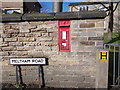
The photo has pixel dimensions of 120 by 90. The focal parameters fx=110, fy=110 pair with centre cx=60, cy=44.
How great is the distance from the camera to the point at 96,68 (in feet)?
9.64

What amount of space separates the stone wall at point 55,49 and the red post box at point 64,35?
110 millimetres

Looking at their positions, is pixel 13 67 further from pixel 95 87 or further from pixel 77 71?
pixel 95 87

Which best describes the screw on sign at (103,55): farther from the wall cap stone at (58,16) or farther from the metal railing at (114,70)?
the wall cap stone at (58,16)

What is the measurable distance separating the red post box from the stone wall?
0.36 ft

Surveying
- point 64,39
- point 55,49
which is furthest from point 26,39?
point 64,39

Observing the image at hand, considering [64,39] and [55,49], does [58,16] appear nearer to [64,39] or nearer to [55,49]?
[64,39]

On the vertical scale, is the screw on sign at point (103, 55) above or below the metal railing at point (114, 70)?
above

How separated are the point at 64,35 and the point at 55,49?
1.54ft

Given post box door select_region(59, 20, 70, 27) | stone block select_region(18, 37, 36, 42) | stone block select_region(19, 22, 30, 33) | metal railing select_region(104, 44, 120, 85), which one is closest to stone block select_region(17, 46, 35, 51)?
stone block select_region(18, 37, 36, 42)

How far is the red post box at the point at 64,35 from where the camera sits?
117 inches

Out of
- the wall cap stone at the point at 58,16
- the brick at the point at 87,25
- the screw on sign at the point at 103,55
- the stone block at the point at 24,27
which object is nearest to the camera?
the screw on sign at the point at 103,55

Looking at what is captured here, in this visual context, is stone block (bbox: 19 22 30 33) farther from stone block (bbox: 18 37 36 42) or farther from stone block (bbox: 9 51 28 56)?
stone block (bbox: 9 51 28 56)

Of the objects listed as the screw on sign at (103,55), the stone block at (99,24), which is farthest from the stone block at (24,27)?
the screw on sign at (103,55)

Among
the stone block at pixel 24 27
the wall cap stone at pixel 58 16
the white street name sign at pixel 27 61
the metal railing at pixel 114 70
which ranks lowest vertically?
the metal railing at pixel 114 70
